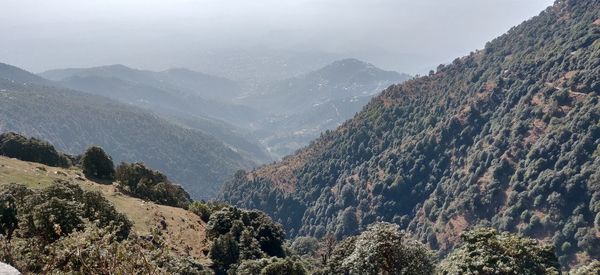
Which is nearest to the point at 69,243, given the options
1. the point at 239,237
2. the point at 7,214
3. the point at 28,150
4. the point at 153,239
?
the point at 153,239

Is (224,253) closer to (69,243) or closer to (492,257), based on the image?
(492,257)

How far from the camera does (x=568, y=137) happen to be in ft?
473

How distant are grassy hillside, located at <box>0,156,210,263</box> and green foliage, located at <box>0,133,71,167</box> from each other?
41.1 ft

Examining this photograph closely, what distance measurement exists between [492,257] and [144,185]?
67.2 metres

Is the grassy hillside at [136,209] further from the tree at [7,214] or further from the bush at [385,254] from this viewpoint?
the bush at [385,254]

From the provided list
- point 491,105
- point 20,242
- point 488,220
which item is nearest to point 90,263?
point 20,242

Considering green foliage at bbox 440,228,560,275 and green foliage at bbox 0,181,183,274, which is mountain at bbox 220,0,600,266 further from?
green foliage at bbox 0,181,183,274

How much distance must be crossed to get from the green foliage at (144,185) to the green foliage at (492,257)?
2472 inches

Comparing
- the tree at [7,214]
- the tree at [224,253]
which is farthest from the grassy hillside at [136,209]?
the tree at [7,214]

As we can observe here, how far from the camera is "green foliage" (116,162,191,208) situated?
8756cm

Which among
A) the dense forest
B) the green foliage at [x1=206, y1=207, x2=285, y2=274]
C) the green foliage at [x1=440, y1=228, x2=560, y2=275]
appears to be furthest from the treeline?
the green foliage at [x1=440, y1=228, x2=560, y2=275]

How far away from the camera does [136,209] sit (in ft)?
243

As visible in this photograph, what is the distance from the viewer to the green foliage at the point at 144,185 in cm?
8756

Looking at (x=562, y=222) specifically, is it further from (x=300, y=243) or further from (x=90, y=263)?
(x=90, y=263)
